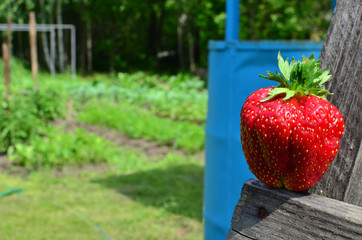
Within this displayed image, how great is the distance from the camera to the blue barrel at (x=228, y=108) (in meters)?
2.41

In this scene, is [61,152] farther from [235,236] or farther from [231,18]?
[235,236]

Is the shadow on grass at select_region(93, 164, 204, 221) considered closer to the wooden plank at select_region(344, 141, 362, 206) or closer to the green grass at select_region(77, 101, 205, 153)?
the green grass at select_region(77, 101, 205, 153)

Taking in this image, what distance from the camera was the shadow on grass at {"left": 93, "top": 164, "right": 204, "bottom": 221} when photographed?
16.4ft

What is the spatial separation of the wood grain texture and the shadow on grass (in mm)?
3994

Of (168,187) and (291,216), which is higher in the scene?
(291,216)

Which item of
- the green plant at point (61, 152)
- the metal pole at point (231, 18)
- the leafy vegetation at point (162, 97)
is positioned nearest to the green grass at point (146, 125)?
the leafy vegetation at point (162, 97)

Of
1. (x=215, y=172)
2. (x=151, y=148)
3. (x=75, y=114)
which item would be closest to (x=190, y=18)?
(x=75, y=114)

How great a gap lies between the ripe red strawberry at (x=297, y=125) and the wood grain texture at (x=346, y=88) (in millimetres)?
17

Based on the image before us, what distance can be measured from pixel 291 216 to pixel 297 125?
0.14m

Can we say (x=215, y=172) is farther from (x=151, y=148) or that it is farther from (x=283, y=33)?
(x=283, y=33)

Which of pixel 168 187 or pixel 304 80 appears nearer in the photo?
pixel 304 80

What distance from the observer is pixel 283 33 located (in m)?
15.8

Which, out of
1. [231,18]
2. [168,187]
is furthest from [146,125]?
[231,18]

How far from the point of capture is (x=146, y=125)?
8.01 meters
